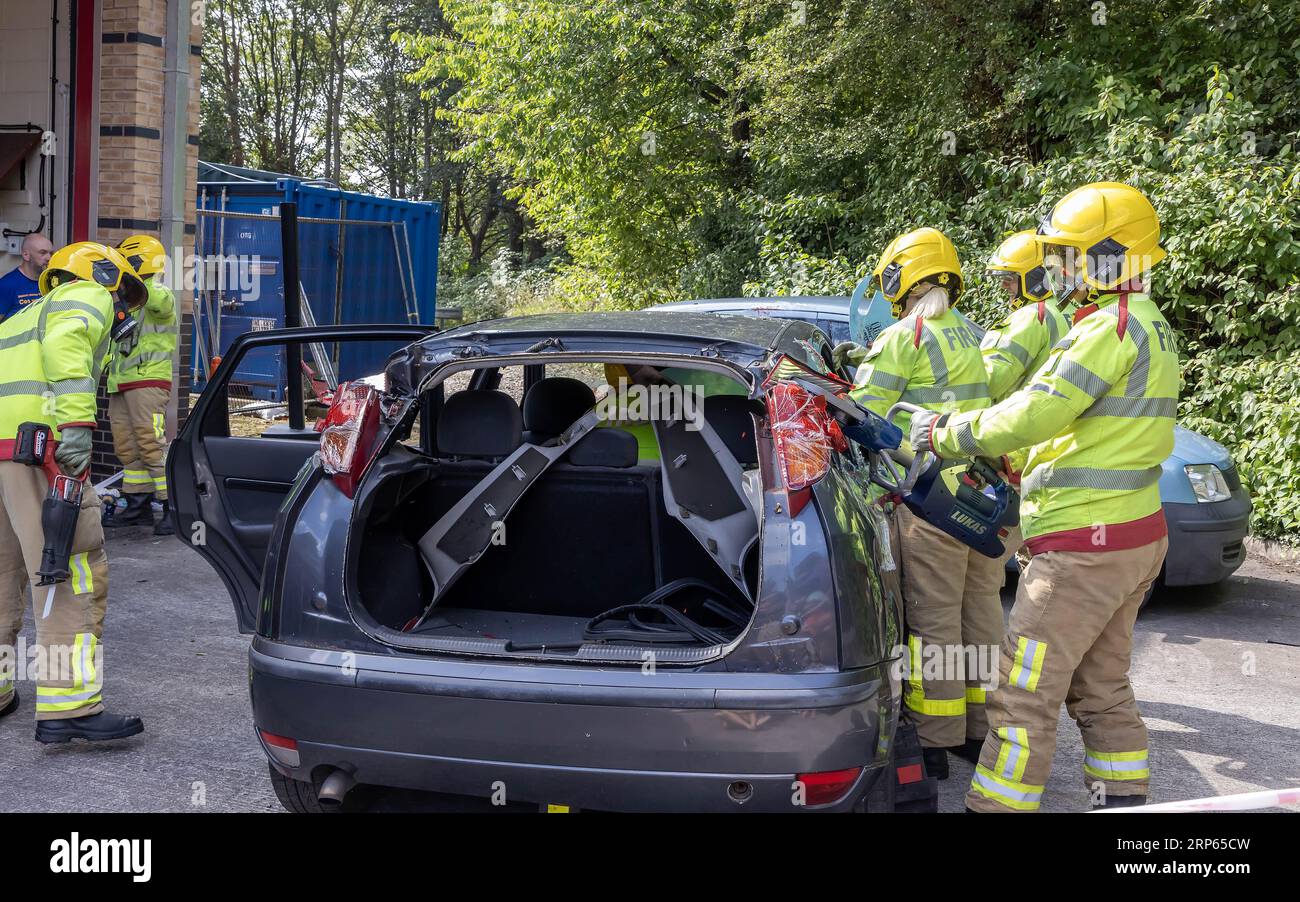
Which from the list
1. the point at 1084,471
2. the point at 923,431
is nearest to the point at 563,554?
the point at 923,431

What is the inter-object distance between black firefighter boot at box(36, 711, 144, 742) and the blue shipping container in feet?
29.9

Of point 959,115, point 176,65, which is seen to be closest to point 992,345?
point 176,65

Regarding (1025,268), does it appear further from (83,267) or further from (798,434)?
(83,267)

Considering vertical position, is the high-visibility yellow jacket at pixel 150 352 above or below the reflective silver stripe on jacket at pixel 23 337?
above

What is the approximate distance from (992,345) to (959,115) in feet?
28.2

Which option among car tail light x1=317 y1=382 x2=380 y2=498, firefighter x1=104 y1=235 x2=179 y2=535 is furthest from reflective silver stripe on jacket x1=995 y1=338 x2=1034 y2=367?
firefighter x1=104 y1=235 x2=179 y2=535

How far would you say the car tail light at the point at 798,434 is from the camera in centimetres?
326

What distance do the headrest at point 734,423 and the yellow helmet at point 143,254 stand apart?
19.0 ft

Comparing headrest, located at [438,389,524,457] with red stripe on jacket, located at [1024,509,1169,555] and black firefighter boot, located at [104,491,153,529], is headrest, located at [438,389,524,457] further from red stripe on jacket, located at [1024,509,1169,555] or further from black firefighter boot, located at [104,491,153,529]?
black firefighter boot, located at [104,491,153,529]

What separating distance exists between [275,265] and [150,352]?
5.54 meters

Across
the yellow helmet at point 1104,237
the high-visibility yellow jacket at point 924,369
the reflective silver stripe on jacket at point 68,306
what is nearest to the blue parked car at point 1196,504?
the high-visibility yellow jacket at point 924,369

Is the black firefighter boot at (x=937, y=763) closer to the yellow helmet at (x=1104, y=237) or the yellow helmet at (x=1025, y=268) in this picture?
the yellow helmet at (x=1104, y=237)

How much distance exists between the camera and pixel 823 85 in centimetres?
1482

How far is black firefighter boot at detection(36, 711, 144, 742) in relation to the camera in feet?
15.2
